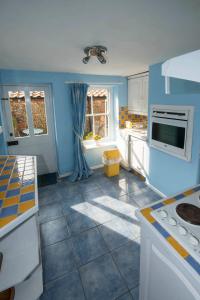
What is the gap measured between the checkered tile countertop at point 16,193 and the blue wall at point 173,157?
1969 mm

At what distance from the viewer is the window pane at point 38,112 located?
336cm

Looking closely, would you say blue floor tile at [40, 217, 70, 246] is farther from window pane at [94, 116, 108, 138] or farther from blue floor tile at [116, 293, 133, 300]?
window pane at [94, 116, 108, 138]

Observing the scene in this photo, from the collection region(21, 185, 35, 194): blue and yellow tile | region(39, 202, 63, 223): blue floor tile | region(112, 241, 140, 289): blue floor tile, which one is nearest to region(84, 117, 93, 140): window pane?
region(39, 202, 63, 223): blue floor tile

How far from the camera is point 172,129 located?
2436 mm

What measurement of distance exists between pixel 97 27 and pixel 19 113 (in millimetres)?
2459

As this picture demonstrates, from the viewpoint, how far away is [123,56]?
88.4 inches

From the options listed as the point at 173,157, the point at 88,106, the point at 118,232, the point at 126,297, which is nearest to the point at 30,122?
the point at 88,106

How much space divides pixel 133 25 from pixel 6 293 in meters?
2.26

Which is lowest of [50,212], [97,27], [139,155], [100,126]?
[50,212]

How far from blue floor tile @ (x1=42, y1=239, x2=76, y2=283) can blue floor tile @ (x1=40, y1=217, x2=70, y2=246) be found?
8 cm

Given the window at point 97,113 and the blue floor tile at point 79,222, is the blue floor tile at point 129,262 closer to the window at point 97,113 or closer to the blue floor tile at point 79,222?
the blue floor tile at point 79,222

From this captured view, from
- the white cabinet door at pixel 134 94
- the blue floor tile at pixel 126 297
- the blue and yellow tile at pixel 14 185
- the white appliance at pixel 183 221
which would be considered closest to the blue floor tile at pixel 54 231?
the blue floor tile at pixel 126 297

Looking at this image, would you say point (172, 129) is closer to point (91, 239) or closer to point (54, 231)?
point (91, 239)

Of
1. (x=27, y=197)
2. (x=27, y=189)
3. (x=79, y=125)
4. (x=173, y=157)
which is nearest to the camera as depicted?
(x=27, y=197)
